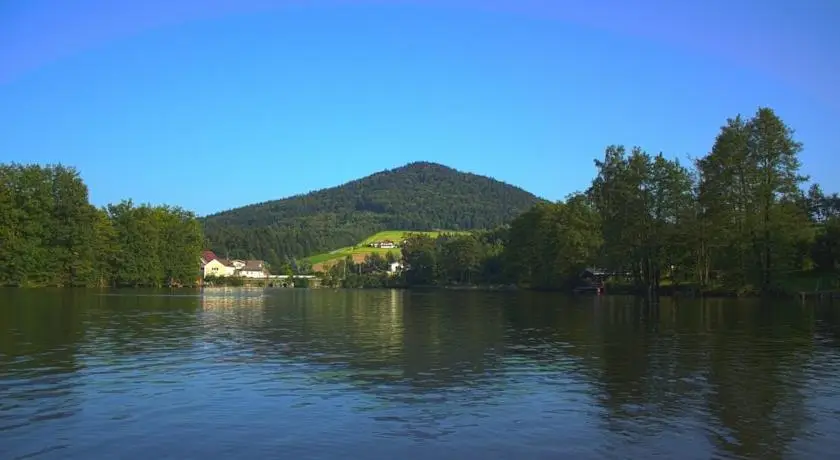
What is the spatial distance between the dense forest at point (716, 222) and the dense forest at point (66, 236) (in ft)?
262

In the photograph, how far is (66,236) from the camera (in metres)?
111

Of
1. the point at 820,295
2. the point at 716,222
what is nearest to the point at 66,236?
the point at 716,222

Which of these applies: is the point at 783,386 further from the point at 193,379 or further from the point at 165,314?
the point at 165,314

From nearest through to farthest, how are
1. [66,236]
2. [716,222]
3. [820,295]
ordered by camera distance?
1. [820,295]
2. [716,222]
3. [66,236]

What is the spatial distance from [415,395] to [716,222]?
66528 mm

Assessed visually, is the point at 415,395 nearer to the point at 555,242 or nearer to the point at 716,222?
the point at 716,222

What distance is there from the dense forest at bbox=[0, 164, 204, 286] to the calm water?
3417 inches

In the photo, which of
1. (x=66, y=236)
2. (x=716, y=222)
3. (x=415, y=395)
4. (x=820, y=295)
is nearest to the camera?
(x=415, y=395)

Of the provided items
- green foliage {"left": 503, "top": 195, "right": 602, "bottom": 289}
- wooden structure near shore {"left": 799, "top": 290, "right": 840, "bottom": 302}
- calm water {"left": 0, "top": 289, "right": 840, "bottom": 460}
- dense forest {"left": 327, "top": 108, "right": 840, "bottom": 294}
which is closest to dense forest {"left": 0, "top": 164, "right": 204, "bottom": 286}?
green foliage {"left": 503, "top": 195, "right": 602, "bottom": 289}

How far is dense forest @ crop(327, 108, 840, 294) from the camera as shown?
69.8 metres

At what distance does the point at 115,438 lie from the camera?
12336mm

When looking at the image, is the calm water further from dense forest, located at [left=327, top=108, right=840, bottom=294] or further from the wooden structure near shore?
dense forest, located at [left=327, top=108, right=840, bottom=294]

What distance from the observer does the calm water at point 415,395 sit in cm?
1196

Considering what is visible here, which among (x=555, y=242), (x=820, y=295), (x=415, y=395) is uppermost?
(x=555, y=242)
